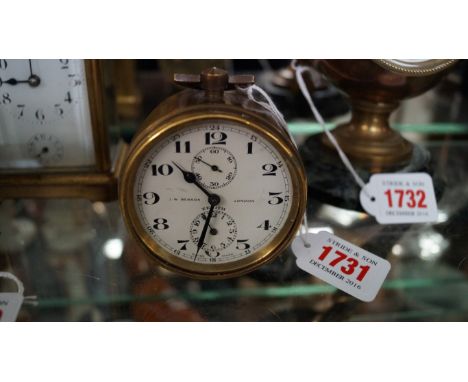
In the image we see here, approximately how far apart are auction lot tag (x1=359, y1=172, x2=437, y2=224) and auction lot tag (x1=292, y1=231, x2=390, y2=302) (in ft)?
0.35

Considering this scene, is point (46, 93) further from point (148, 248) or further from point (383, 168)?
point (383, 168)

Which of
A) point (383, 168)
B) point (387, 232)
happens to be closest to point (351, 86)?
point (383, 168)

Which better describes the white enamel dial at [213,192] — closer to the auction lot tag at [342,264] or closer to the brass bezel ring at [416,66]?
the auction lot tag at [342,264]

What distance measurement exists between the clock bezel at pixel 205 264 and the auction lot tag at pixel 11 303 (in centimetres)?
20

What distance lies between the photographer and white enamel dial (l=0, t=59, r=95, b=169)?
0.81 m

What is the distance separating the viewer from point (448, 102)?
1352 millimetres

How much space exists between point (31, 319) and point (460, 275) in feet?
2.14

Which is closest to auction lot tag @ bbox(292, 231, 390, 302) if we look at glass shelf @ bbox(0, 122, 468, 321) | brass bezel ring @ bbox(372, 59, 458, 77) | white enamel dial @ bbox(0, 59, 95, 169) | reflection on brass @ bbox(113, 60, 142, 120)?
glass shelf @ bbox(0, 122, 468, 321)

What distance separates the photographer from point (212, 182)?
0.70m

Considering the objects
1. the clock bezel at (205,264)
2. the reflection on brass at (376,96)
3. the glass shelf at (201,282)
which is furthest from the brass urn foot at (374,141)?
the clock bezel at (205,264)

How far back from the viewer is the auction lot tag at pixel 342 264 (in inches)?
30.2

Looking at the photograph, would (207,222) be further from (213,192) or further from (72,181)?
(72,181)

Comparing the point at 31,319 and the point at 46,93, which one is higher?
the point at 46,93

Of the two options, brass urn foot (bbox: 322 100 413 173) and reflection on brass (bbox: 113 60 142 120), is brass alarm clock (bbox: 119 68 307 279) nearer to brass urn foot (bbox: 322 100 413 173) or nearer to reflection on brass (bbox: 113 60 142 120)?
brass urn foot (bbox: 322 100 413 173)
